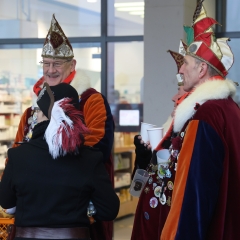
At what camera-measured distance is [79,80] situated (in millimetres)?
4555

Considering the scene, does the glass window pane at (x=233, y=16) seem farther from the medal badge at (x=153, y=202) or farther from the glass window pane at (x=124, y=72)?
the medal badge at (x=153, y=202)

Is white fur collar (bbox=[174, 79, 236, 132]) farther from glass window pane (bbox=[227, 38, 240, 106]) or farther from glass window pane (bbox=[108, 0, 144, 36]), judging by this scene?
glass window pane (bbox=[108, 0, 144, 36])

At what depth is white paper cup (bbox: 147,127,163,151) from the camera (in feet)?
13.1

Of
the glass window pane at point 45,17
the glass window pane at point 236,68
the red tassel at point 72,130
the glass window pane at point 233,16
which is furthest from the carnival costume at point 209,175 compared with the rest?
the glass window pane at point 45,17

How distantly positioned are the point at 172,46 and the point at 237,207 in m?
3.31

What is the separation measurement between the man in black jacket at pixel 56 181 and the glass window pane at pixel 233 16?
12.3 feet

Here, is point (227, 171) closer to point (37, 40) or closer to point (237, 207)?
point (237, 207)

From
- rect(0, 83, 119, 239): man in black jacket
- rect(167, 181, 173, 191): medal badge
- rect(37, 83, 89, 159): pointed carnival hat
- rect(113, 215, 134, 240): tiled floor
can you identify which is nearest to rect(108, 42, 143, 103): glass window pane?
rect(113, 215, 134, 240): tiled floor

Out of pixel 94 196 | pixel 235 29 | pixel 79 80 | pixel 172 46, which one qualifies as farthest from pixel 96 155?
pixel 235 29

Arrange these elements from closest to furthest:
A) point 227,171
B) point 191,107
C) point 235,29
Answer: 1. point 227,171
2. point 191,107
3. point 235,29

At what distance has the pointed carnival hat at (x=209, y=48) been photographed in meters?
3.40

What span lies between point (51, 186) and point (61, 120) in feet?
1.19

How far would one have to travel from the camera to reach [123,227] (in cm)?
723

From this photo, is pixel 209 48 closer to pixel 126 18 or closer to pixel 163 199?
pixel 163 199
